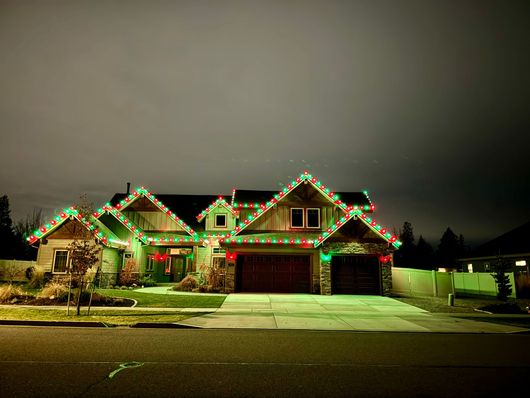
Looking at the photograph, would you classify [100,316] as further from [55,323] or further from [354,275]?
[354,275]

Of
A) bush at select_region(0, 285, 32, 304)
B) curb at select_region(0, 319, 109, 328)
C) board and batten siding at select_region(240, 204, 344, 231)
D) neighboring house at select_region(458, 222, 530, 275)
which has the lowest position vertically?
curb at select_region(0, 319, 109, 328)

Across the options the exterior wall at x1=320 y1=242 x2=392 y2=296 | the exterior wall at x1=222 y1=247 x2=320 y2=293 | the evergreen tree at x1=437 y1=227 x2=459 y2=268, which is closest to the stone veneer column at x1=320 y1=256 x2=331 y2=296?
the exterior wall at x1=320 y1=242 x2=392 y2=296

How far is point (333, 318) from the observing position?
1273 cm

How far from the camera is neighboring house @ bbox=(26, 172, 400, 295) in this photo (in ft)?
70.0

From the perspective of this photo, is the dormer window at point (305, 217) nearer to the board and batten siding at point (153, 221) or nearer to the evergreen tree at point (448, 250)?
the board and batten siding at point (153, 221)

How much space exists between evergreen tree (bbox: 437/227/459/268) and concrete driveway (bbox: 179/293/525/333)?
57.3 m

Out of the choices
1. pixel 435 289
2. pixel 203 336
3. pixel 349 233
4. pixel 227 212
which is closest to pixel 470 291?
pixel 435 289

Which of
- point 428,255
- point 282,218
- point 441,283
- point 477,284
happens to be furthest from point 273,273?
point 428,255

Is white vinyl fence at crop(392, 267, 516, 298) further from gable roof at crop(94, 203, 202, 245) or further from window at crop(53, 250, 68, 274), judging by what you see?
window at crop(53, 250, 68, 274)

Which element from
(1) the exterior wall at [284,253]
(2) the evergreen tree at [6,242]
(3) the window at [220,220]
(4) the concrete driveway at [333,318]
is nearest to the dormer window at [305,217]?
(1) the exterior wall at [284,253]

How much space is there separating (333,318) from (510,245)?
25.6 metres

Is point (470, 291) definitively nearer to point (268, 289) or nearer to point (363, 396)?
point (268, 289)

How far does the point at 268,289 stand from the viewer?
21938mm

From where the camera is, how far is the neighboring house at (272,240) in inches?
840
